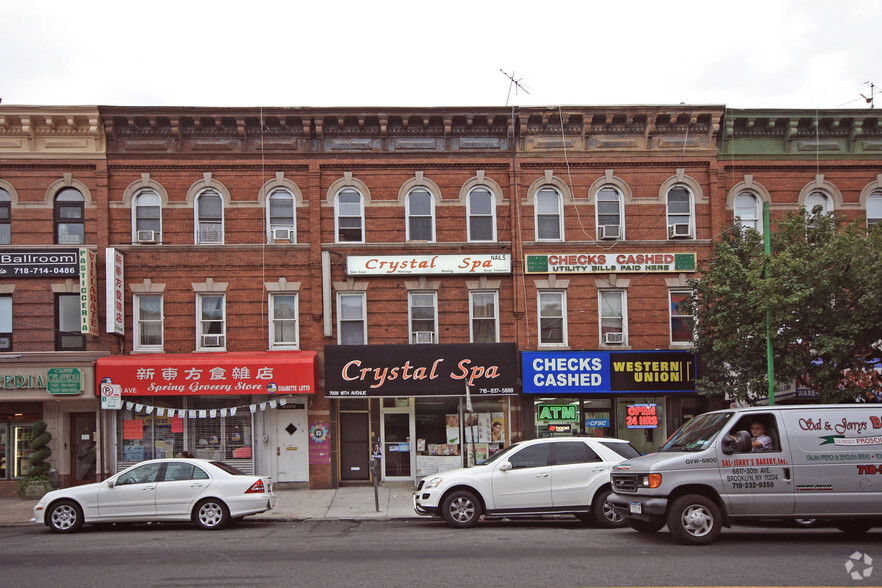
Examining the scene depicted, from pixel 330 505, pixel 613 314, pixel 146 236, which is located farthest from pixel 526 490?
pixel 146 236

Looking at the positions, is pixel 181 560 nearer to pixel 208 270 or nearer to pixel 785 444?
pixel 785 444

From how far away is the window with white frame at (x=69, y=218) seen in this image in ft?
68.9

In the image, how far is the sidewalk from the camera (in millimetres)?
16219

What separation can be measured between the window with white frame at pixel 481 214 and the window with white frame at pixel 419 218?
3.39ft

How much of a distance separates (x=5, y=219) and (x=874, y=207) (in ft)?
79.1

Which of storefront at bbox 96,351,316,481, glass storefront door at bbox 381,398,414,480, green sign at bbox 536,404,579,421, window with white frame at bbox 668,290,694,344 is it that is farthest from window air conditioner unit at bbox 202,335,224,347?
window with white frame at bbox 668,290,694,344

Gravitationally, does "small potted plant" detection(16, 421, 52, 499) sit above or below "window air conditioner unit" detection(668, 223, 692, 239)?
below

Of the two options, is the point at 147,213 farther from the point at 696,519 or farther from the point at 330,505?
the point at 696,519

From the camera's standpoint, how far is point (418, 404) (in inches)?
838

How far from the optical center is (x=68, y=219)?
21031 millimetres

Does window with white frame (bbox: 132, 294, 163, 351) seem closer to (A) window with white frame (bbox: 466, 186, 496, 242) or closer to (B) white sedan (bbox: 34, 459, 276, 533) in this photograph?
(B) white sedan (bbox: 34, 459, 276, 533)

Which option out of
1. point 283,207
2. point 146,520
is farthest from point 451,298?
point 146,520

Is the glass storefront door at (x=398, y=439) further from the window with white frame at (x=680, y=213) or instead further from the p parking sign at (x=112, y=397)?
the window with white frame at (x=680, y=213)

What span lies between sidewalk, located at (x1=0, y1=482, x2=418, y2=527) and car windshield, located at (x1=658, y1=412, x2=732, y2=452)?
605 cm
